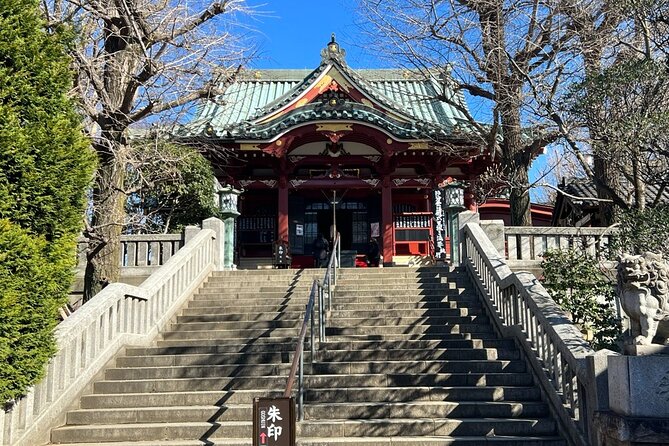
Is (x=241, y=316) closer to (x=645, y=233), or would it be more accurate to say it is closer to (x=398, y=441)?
(x=398, y=441)

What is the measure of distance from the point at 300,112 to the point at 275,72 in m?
8.69

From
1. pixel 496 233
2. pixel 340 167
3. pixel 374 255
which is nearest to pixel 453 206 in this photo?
pixel 496 233

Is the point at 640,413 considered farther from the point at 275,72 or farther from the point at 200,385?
the point at 275,72

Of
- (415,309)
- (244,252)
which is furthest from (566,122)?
(244,252)

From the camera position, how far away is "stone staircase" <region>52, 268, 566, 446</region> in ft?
20.7

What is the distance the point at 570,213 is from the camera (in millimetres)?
20016

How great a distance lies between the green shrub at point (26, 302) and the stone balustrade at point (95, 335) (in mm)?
417

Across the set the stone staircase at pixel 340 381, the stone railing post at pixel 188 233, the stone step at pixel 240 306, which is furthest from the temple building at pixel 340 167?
the stone staircase at pixel 340 381

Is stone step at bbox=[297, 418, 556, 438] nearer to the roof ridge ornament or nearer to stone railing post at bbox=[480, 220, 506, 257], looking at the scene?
stone railing post at bbox=[480, 220, 506, 257]

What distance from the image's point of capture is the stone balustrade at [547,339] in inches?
226

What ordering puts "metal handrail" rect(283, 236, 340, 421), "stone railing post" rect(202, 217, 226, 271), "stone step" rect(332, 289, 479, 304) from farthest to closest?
"stone railing post" rect(202, 217, 226, 271) < "stone step" rect(332, 289, 479, 304) < "metal handrail" rect(283, 236, 340, 421)

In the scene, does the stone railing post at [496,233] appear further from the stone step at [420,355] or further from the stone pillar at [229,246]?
the stone pillar at [229,246]

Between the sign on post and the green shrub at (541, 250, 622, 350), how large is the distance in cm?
540

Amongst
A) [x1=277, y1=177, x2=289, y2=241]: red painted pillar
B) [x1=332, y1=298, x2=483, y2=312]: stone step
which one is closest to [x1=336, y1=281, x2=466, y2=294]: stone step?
[x1=332, y1=298, x2=483, y2=312]: stone step
